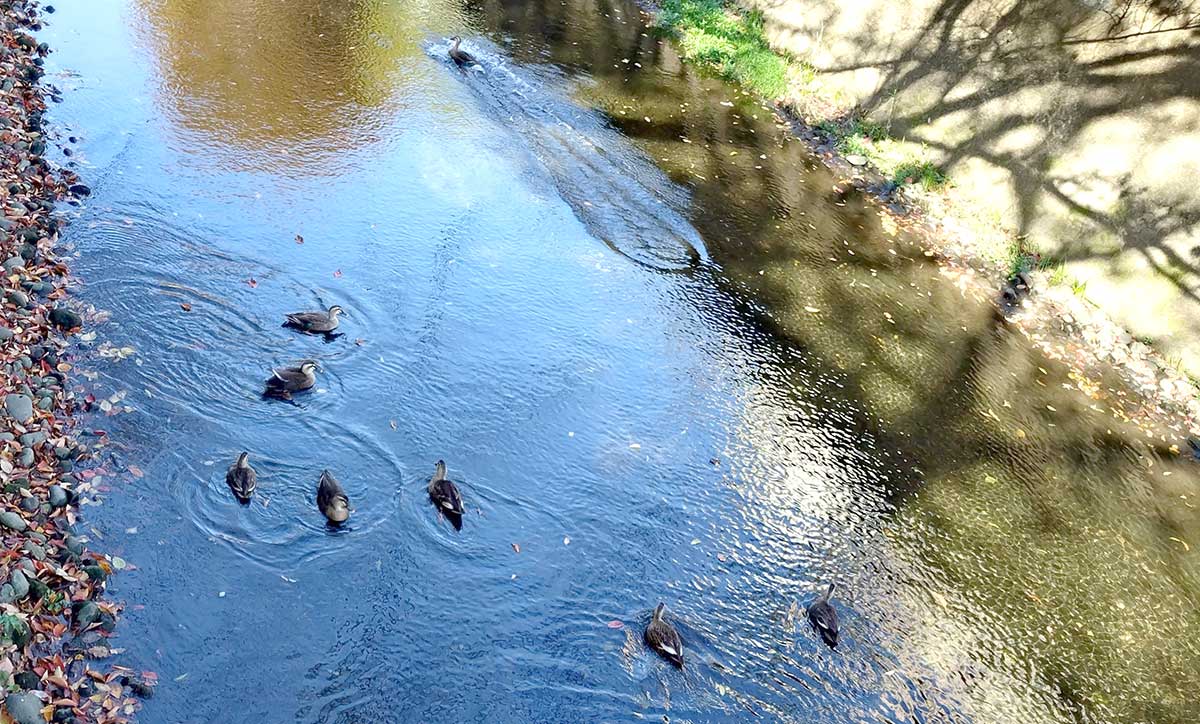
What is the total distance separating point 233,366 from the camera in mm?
8766

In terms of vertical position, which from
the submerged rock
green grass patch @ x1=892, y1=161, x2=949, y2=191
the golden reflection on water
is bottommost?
the submerged rock

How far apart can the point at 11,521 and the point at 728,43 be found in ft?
52.6

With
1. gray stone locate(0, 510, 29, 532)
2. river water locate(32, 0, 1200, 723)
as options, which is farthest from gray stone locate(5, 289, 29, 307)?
gray stone locate(0, 510, 29, 532)

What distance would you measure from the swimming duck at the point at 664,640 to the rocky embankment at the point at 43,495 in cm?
356

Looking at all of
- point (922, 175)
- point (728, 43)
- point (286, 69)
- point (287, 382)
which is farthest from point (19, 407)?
point (728, 43)

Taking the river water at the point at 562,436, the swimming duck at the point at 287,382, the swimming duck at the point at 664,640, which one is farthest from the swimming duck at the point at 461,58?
the swimming duck at the point at 664,640

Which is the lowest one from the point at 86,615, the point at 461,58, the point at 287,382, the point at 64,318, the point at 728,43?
the point at 86,615

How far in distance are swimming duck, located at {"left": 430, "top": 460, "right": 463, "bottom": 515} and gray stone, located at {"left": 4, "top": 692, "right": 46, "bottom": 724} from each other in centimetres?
316

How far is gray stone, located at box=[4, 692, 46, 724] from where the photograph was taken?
17.3 feet

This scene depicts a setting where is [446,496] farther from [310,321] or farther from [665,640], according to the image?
[310,321]

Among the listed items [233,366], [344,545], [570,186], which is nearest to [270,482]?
[344,545]

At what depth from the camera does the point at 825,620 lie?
288 inches

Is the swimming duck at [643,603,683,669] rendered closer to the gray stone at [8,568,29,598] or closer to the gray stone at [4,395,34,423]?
the gray stone at [8,568,29,598]

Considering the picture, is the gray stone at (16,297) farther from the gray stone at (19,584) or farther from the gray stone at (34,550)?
the gray stone at (19,584)
